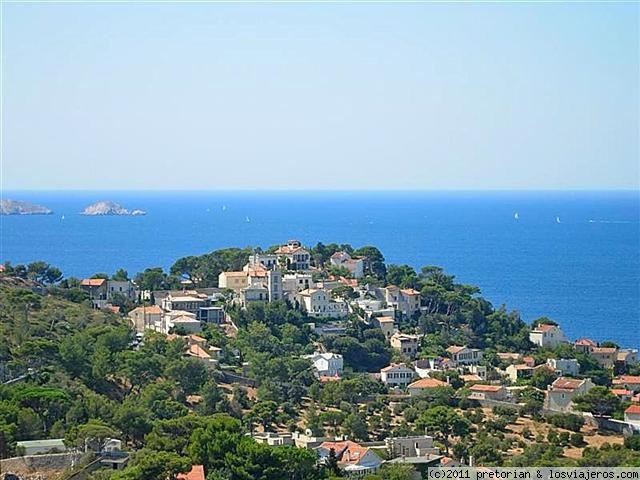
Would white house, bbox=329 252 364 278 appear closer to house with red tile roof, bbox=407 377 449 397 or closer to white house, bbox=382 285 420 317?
white house, bbox=382 285 420 317

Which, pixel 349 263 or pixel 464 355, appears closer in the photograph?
pixel 464 355

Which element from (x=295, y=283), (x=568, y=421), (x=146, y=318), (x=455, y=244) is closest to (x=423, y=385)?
(x=568, y=421)

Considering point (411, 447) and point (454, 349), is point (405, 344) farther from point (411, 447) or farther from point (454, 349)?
point (411, 447)

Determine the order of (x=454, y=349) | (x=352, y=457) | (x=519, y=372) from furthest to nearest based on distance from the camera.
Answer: (x=454, y=349) → (x=519, y=372) → (x=352, y=457)

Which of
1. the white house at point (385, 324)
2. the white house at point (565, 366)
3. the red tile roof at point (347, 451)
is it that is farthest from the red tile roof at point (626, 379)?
the red tile roof at point (347, 451)

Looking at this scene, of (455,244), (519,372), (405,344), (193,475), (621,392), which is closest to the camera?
(193,475)

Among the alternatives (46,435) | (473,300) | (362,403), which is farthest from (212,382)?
(473,300)

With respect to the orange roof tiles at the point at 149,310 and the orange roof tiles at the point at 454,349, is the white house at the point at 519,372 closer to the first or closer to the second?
the orange roof tiles at the point at 454,349
